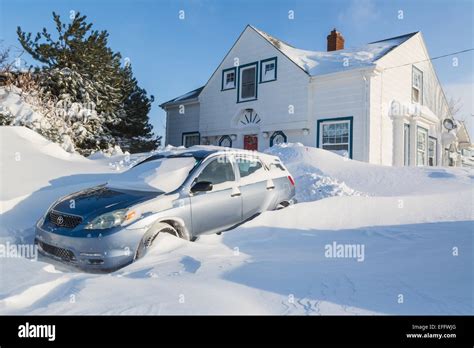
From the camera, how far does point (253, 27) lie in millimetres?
18438

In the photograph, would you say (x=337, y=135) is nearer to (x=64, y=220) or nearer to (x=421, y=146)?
(x=421, y=146)

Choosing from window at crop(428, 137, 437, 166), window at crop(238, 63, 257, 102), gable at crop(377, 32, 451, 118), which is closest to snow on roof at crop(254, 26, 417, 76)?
gable at crop(377, 32, 451, 118)

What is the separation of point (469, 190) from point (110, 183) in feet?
27.1

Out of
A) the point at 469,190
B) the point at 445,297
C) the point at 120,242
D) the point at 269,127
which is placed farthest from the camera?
the point at 269,127

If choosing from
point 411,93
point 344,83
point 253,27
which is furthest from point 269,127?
point 411,93

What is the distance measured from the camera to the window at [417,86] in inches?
685

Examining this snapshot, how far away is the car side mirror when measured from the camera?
15.9 ft

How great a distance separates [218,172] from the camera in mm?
5406

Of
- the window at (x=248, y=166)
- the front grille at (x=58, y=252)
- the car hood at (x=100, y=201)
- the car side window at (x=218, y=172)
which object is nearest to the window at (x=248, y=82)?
the window at (x=248, y=166)

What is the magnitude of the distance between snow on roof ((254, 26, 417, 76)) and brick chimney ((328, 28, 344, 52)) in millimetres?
960

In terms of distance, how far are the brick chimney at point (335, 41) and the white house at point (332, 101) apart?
0.09 ft

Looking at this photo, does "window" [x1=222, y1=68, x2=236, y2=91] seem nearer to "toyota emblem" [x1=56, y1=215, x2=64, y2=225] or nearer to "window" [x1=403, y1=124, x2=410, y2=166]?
"window" [x1=403, y1=124, x2=410, y2=166]

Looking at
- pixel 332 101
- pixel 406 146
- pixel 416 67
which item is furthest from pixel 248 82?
pixel 416 67
